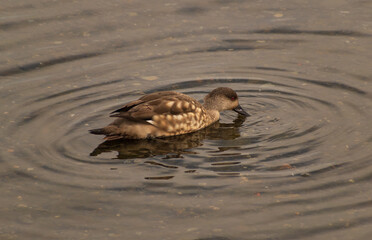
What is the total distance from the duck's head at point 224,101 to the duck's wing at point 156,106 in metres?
0.43

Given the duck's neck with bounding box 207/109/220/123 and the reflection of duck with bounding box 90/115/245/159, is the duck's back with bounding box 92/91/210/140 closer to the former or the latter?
the reflection of duck with bounding box 90/115/245/159

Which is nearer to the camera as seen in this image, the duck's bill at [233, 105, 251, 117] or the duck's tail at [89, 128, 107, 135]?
the duck's tail at [89, 128, 107, 135]

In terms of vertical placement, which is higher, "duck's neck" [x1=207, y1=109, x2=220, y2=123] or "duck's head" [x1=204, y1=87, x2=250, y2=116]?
"duck's head" [x1=204, y1=87, x2=250, y2=116]

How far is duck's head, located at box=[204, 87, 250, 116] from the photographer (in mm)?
11688

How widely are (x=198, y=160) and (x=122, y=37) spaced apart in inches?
206

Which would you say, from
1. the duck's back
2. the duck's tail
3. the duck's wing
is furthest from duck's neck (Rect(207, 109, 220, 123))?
the duck's tail

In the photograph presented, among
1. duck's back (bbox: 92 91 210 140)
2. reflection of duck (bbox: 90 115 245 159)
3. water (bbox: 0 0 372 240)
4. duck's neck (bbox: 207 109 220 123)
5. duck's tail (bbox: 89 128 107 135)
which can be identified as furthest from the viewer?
duck's neck (bbox: 207 109 220 123)

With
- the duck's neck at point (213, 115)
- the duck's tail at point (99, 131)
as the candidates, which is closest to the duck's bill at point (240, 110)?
the duck's neck at point (213, 115)

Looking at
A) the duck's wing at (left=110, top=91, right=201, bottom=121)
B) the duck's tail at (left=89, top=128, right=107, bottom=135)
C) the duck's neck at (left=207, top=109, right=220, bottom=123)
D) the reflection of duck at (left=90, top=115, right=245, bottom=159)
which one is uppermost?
the duck's wing at (left=110, top=91, right=201, bottom=121)

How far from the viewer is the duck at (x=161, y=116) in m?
10.6

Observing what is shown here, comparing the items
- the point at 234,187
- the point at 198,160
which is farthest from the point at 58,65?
the point at 234,187

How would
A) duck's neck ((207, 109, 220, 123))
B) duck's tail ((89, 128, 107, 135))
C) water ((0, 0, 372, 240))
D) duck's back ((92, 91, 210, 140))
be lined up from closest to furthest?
1. water ((0, 0, 372, 240))
2. duck's tail ((89, 128, 107, 135))
3. duck's back ((92, 91, 210, 140))
4. duck's neck ((207, 109, 220, 123))

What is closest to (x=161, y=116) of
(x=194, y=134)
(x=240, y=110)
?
(x=194, y=134)

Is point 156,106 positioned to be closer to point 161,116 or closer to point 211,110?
point 161,116
